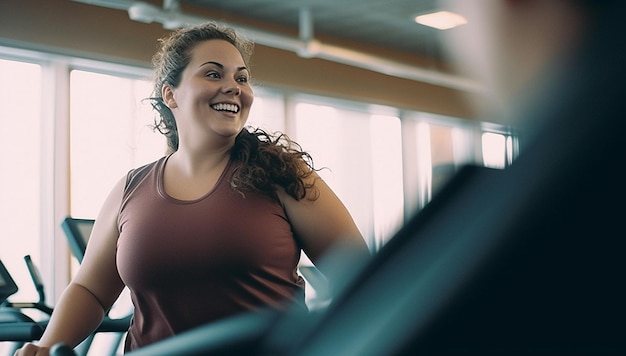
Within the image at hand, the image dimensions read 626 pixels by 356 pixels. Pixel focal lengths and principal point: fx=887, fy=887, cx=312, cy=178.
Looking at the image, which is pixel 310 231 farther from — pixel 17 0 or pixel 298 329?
pixel 17 0

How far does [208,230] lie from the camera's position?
1380 millimetres

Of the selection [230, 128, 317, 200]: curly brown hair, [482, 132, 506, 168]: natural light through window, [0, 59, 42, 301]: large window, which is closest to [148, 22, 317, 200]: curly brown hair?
[230, 128, 317, 200]: curly brown hair

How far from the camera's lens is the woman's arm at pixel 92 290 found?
4.84 feet

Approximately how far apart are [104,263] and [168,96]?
0.39 meters

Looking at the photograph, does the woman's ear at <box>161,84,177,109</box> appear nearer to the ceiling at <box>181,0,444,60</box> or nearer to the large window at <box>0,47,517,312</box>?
the large window at <box>0,47,517,312</box>

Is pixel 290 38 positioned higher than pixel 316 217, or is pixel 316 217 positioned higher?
pixel 290 38

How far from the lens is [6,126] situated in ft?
20.4

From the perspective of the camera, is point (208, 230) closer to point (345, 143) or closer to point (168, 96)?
point (168, 96)

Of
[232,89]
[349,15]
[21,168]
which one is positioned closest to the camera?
[232,89]

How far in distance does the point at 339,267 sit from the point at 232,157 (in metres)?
1.20

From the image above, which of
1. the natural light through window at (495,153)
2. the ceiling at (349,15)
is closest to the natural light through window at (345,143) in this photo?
the ceiling at (349,15)

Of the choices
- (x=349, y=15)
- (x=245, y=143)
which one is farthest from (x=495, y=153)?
(x=349, y=15)

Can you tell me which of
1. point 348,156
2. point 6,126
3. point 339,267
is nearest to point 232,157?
point 339,267

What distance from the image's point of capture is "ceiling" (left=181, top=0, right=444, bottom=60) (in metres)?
7.31
